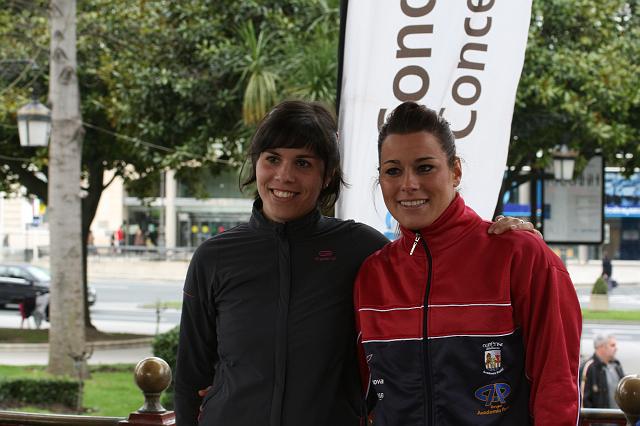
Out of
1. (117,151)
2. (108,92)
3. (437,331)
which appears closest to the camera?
(437,331)

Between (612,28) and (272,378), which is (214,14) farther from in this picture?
(272,378)

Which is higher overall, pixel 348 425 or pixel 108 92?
pixel 108 92

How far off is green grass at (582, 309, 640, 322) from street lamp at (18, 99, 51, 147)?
47.1ft

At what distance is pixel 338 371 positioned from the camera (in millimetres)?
2371

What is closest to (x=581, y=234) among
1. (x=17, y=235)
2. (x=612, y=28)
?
(x=612, y=28)

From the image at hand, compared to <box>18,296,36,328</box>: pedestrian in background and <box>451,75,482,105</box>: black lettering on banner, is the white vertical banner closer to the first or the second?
<box>451,75,482,105</box>: black lettering on banner

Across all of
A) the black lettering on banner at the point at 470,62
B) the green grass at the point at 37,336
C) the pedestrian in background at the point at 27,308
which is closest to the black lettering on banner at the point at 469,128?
the black lettering on banner at the point at 470,62

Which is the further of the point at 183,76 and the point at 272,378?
the point at 183,76

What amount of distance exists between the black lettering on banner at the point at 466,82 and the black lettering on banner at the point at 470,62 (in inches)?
1.5

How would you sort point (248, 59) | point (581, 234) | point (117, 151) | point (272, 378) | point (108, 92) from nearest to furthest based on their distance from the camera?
point (272, 378) → point (581, 234) → point (248, 59) → point (108, 92) → point (117, 151)

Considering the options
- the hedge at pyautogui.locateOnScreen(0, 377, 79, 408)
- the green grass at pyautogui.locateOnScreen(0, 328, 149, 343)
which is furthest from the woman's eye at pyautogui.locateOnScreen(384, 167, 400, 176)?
the green grass at pyautogui.locateOnScreen(0, 328, 149, 343)

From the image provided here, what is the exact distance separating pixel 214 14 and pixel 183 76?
0.90 meters

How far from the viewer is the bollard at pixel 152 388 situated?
Answer: 313cm

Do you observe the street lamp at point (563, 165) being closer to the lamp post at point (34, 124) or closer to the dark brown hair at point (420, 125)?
the lamp post at point (34, 124)
